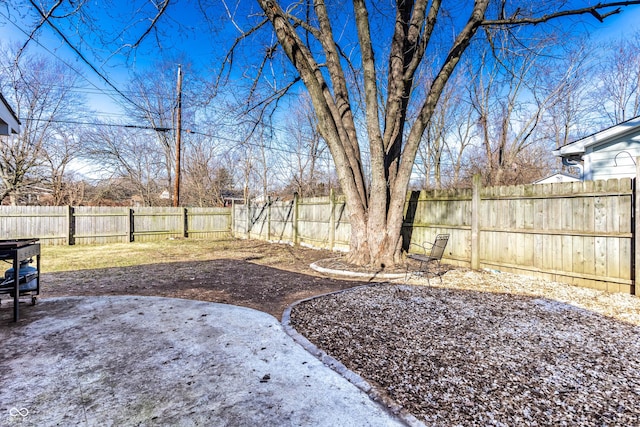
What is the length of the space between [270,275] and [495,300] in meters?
4.05

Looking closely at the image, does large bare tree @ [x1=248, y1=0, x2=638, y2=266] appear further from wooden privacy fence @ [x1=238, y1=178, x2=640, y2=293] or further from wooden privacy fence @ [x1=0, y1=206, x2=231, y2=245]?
wooden privacy fence @ [x1=0, y1=206, x2=231, y2=245]

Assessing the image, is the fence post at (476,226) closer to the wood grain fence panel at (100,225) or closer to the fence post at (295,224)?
the fence post at (295,224)

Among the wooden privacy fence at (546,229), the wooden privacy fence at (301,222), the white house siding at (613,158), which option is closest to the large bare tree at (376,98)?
the wooden privacy fence at (546,229)

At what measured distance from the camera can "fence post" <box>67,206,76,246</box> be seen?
38.3ft

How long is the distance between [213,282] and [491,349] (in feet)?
15.1

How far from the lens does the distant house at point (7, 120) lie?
16.0 ft

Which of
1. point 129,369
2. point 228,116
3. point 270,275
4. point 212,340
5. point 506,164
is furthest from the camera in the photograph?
point 506,164

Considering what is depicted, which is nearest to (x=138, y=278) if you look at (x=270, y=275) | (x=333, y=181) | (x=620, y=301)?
(x=270, y=275)

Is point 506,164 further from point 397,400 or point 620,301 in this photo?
point 397,400

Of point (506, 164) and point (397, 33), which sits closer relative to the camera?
point (397, 33)

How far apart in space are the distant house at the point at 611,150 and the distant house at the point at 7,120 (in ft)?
37.1

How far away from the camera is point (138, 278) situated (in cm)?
599

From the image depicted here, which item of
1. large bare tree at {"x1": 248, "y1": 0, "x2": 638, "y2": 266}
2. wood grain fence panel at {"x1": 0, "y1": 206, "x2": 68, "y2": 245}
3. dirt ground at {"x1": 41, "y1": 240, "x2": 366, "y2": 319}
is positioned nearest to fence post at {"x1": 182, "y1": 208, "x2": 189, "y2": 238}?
wood grain fence panel at {"x1": 0, "y1": 206, "x2": 68, "y2": 245}

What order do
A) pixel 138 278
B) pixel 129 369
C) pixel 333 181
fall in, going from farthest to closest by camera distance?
pixel 333 181 → pixel 138 278 → pixel 129 369
